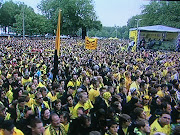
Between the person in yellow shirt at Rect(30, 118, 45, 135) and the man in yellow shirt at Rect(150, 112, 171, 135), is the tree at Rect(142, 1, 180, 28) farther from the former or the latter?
the person in yellow shirt at Rect(30, 118, 45, 135)

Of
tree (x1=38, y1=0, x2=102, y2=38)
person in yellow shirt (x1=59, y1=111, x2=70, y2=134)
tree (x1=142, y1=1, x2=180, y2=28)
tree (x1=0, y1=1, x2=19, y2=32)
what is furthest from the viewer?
tree (x1=0, y1=1, x2=19, y2=32)

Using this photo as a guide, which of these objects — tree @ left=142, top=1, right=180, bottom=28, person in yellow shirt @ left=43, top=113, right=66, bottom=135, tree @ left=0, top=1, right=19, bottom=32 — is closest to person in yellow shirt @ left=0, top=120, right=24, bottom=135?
person in yellow shirt @ left=43, top=113, right=66, bottom=135

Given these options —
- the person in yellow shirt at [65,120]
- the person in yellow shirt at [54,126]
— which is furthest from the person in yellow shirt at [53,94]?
the person in yellow shirt at [54,126]

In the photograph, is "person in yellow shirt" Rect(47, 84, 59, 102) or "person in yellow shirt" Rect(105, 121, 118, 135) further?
"person in yellow shirt" Rect(47, 84, 59, 102)

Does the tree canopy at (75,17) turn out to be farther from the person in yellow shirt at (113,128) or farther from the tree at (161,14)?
the person in yellow shirt at (113,128)

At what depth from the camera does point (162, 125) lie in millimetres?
3971

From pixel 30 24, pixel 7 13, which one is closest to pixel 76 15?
pixel 30 24

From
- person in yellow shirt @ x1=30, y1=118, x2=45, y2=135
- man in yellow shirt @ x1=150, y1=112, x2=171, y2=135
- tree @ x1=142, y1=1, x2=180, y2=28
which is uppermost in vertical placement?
tree @ x1=142, y1=1, x2=180, y2=28

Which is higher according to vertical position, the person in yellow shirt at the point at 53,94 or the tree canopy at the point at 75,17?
the tree canopy at the point at 75,17

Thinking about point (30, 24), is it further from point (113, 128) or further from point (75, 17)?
point (113, 128)

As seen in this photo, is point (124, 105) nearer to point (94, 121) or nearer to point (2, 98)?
point (94, 121)

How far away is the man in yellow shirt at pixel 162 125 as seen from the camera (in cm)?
392

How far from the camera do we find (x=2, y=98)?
5.44 m

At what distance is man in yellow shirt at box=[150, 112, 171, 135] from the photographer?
3.92 meters
